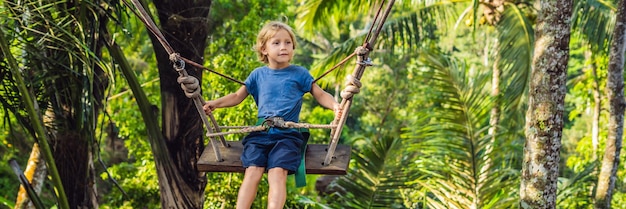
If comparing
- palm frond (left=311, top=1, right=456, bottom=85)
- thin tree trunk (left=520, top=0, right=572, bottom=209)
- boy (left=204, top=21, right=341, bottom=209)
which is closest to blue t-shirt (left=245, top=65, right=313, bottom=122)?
boy (left=204, top=21, right=341, bottom=209)

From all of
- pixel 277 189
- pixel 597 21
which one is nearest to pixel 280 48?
pixel 277 189

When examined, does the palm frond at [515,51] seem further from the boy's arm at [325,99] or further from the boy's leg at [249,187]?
the boy's leg at [249,187]

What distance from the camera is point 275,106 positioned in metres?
3.70

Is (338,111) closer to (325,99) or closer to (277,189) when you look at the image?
(325,99)

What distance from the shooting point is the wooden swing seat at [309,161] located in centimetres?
359

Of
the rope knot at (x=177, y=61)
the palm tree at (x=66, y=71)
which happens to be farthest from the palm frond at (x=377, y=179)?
the rope knot at (x=177, y=61)

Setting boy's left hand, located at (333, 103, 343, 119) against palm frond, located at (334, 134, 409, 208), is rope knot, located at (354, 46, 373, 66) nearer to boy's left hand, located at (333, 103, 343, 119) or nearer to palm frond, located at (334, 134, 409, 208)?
boy's left hand, located at (333, 103, 343, 119)

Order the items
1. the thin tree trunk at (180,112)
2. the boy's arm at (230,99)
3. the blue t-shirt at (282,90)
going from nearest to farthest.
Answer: the blue t-shirt at (282,90) < the boy's arm at (230,99) < the thin tree trunk at (180,112)

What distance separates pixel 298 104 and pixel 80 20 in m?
1.59

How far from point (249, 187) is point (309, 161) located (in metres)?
0.33

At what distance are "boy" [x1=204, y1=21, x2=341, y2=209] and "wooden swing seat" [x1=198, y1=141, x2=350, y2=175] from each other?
79 mm

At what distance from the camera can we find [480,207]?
6.43 m

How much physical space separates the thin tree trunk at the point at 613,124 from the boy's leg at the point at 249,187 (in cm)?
436

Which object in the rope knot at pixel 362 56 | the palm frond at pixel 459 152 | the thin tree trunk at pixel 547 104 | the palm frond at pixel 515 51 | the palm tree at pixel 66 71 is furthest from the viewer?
the palm frond at pixel 515 51
